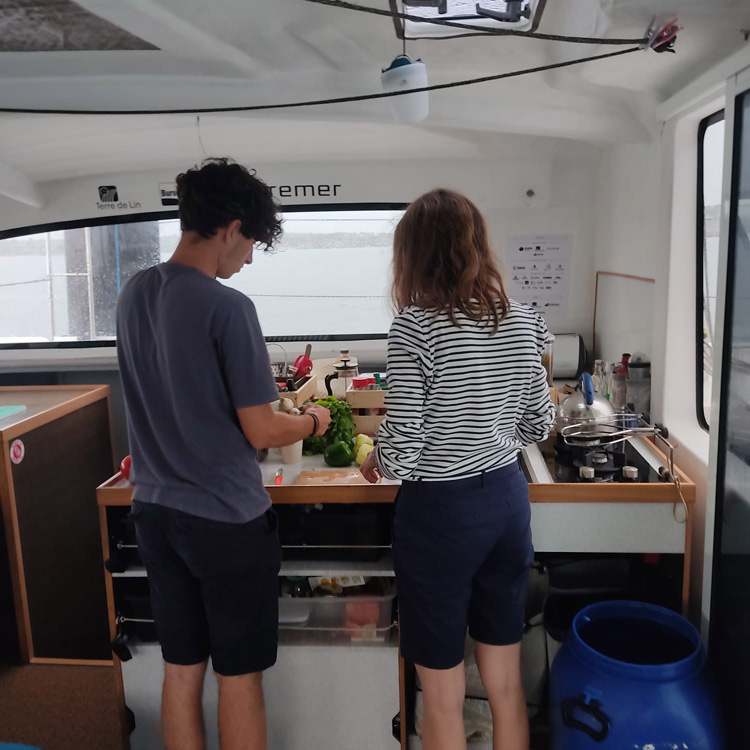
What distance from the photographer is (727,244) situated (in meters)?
1.48

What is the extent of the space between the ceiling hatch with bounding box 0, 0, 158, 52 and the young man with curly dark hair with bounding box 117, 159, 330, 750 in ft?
1.90

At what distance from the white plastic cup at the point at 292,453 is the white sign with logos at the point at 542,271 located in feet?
4.35

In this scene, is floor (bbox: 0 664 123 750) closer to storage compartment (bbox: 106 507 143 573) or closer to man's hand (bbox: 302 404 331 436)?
storage compartment (bbox: 106 507 143 573)

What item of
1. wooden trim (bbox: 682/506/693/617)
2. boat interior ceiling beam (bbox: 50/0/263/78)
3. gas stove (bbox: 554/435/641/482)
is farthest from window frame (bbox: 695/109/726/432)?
boat interior ceiling beam (bbox: 50/0/263/78)

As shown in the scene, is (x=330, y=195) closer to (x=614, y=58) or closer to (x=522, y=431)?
(x=614, y=58)

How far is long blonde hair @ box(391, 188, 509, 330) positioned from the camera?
1.25 metres

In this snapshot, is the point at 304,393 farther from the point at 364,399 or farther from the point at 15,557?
the point at 15,557

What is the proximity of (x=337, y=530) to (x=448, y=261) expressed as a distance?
75 cm

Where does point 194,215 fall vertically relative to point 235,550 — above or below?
→ above

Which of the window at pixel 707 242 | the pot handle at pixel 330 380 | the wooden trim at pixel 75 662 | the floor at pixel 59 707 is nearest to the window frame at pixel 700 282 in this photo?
the window at pixel 707 242

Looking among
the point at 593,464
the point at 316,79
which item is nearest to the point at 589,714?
the point at 593,464

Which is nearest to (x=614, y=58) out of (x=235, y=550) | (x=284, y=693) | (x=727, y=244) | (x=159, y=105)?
(x=727, y=244)

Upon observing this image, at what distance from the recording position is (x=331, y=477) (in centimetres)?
174

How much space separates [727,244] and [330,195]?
5.65 feet
